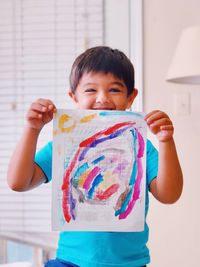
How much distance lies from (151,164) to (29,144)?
0.90 ft

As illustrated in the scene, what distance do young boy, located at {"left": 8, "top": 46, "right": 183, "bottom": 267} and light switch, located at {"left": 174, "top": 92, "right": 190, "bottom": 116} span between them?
80 cm

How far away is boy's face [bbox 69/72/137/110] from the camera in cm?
96

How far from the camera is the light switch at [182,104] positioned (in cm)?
180

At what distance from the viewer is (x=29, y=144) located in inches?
36.1

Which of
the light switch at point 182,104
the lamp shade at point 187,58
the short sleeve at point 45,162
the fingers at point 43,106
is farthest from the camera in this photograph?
the light switch at point 182,104

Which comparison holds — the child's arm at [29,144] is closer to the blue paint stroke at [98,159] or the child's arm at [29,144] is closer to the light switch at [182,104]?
the blue paint stroke at [98,159]

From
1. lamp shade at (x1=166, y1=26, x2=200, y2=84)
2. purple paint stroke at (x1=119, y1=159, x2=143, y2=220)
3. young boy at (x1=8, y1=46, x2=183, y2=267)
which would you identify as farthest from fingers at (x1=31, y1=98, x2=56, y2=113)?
lamp shade at (x1=166, y1=26, x2=200, y2=84)

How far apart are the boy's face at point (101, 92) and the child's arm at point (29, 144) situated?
10 cm

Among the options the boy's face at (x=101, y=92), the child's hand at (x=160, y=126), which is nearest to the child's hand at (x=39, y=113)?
the boy's face at (x=101, y=92)

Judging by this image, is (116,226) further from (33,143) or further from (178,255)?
(178,255)

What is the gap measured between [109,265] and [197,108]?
1017 millimetres

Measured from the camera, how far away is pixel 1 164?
1940 mm

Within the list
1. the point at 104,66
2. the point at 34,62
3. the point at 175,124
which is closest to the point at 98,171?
the point at 104,66

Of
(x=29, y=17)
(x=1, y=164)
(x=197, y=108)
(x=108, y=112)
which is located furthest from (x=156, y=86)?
(x=108, y=112)
